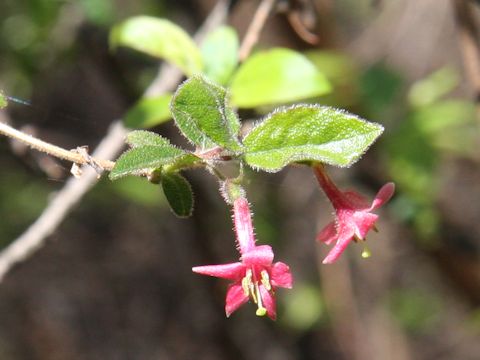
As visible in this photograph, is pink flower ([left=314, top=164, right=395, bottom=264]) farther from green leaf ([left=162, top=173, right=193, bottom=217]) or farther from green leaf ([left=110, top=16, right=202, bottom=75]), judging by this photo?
green leaf ([left=110, top=16, right=202, bottom=75])

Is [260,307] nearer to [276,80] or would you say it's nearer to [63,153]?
[63,153]

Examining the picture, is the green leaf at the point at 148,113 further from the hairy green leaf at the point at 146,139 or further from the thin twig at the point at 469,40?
the thin twig at the point at 469,40

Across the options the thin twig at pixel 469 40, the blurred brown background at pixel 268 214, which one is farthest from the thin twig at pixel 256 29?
the thin twig at pixel 469 40

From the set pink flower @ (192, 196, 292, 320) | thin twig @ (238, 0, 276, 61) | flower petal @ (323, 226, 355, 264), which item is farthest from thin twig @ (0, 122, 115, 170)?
thin twig @ (238, 0, 276, 61)

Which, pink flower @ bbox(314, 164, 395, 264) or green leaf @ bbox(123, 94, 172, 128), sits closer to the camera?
pink flower @ bbox(314, 164, 395, 264)

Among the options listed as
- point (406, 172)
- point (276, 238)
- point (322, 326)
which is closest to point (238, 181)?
point (406, 172)

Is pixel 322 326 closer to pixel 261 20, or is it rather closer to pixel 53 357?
pixel 53 357
